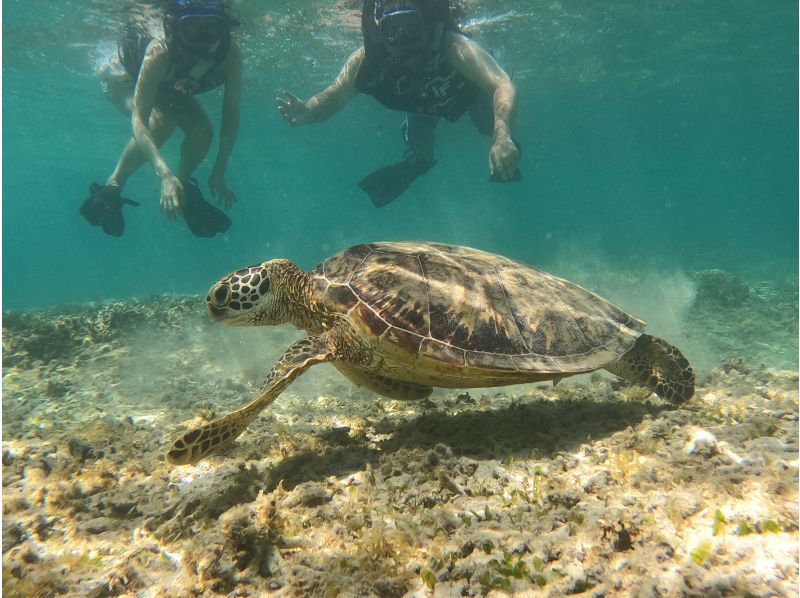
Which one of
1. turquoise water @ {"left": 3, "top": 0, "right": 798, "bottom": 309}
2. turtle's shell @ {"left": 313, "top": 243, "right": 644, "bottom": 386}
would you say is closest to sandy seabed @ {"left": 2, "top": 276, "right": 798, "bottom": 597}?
turtle's shell @ {"left": 313, "top": 243, "right": 644, "bottom": 386}

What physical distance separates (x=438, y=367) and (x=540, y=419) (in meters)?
1.04

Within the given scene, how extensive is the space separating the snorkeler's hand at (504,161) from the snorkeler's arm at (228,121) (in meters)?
6.50

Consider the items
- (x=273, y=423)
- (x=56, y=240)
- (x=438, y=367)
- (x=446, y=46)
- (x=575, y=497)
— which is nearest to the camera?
(x=575, y=497)

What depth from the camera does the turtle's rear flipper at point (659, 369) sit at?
3439mm

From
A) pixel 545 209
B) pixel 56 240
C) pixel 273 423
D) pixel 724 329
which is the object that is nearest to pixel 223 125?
pixel 273 423

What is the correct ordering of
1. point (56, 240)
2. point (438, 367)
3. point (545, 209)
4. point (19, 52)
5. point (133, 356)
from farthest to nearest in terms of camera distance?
point (56, 240)
point (545, 209)
point (19, 52)
point (133, 356)
point (438, 367)

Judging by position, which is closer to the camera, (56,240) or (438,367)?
(438,367)

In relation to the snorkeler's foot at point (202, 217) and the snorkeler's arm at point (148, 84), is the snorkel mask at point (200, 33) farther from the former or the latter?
the snorkeler's foot at point (202, 217)

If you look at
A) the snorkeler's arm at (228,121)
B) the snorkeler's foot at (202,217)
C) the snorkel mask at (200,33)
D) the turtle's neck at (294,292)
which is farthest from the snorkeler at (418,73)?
the turtle's neck at (294,292)

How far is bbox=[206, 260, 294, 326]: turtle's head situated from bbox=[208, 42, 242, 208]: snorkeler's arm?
21.9ft

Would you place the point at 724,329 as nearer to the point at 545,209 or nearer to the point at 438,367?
the point at 438,367

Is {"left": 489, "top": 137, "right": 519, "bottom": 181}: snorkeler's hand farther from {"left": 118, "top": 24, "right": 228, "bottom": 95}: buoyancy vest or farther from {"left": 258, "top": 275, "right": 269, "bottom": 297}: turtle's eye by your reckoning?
{"left": 118, "top": 24, "right": 228, "bottom": 95}: buoyancy vest

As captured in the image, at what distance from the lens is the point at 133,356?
24.1 ft

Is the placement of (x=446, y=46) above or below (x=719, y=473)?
above
